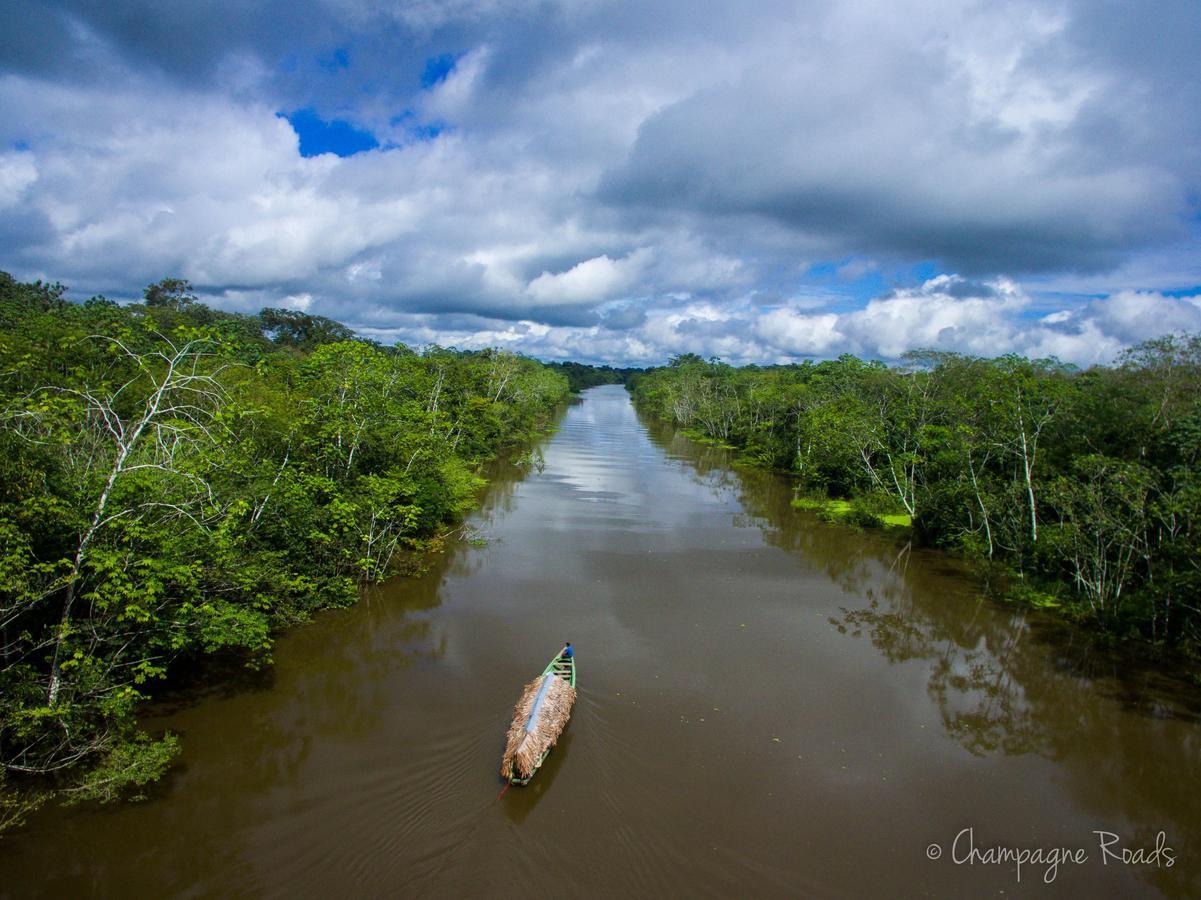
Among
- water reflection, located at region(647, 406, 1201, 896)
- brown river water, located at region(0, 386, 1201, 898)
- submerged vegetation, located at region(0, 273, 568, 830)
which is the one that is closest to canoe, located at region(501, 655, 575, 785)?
brown river water, located at region(0, 386, 1201, 898)

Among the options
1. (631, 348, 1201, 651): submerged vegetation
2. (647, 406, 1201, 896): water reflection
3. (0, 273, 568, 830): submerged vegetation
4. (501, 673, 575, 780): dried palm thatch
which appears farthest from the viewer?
(631, 348, 1201, 651): submerged vegetation

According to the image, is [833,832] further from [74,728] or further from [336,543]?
[336,543]

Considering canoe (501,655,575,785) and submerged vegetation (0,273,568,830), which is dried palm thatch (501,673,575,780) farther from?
submerged vegetation (0,273,568,830)

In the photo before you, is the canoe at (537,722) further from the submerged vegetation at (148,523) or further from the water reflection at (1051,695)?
the water reflection at (1051,695)

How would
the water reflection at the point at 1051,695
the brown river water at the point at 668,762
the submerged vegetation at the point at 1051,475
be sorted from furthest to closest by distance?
1. the submerged vegetation at the point at 1051,475
2. the water reflection at the point at 1051,695
3. the brown river water at the point at 668,762

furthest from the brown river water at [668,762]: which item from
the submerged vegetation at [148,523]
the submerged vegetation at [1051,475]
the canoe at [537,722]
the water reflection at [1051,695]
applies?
the submerged vegetation at [1051,475]

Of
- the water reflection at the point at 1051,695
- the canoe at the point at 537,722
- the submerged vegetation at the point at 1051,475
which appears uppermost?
the submerged vegetation at the point at 1051,475
